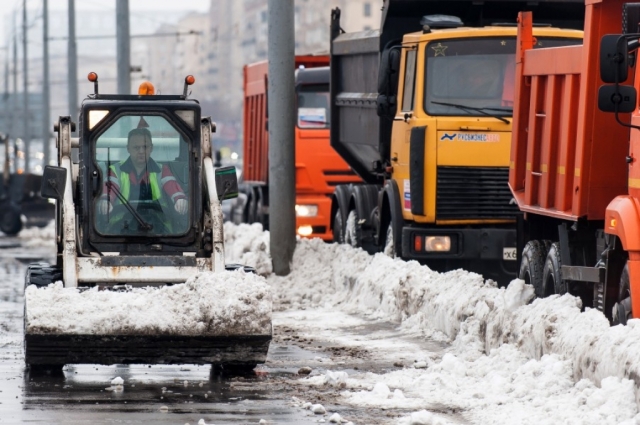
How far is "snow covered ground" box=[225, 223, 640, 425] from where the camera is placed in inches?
356

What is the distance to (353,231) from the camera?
1948 centimetres

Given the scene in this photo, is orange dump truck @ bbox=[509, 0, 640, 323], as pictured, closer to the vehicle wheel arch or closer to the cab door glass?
the cab door glass

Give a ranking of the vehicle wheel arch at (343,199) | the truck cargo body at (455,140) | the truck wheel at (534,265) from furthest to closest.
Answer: the vehicle wheel arch at (343,199), the truck cargo body at (455,140), the truck wheel at (534,265)

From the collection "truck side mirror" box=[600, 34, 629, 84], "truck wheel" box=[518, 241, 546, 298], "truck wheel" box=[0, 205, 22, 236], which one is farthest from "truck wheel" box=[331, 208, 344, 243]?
"truck wheel" box=[0, 205, 22, 236]

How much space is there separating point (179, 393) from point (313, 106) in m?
14.3

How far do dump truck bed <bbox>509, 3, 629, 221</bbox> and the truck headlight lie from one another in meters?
2.08

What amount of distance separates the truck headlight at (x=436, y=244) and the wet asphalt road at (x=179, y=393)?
315 centimetres

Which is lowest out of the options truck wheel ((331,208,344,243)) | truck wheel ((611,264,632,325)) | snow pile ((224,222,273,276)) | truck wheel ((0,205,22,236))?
truck wheel ((0,205,22,236))

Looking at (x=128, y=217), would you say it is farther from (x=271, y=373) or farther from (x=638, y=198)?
(x=638, y=198)

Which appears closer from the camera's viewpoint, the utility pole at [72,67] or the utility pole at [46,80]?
the utility pole at [72,67]

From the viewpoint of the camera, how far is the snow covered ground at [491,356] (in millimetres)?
9039

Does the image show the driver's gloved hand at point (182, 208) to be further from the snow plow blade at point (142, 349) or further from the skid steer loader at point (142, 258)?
the snow plow blade at point (142, 349)

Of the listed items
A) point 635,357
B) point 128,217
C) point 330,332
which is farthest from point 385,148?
point 635,357

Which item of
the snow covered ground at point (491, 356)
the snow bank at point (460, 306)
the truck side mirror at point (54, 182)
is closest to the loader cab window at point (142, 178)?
the truck side mirror at point (54, 182)
